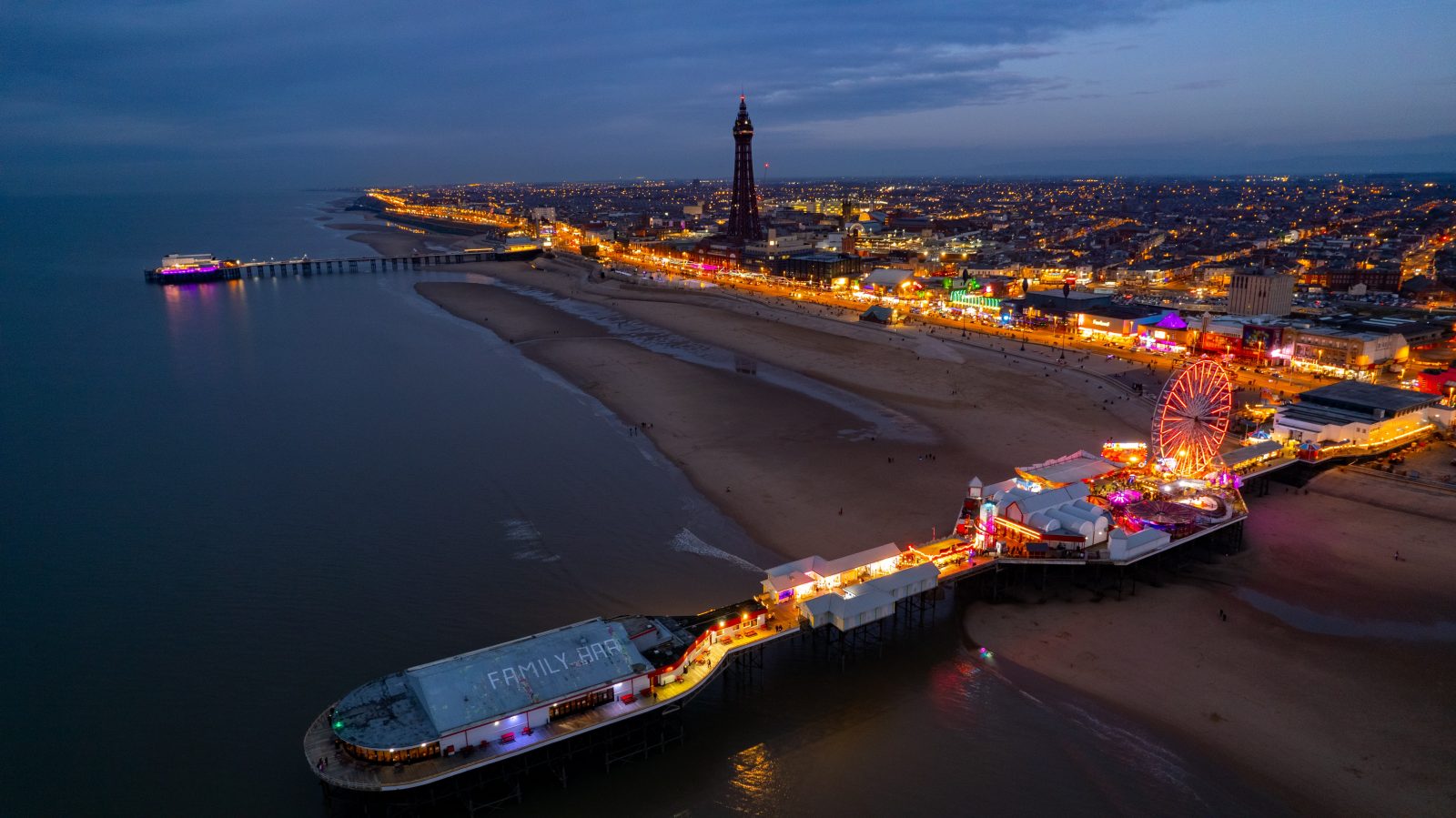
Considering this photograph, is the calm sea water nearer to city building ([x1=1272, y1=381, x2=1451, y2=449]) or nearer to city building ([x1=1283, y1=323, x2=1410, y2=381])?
city building ([x1=1272, y1=381, x2=1451, y2=449])

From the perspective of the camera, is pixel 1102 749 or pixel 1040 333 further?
pixel 1040 333

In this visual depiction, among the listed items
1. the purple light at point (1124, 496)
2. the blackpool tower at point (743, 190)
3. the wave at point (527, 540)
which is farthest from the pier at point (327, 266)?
the purple light at point (1124, 496)

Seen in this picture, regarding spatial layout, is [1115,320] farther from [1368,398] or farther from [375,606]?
[375,606]

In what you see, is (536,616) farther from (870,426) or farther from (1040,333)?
(1040,333)

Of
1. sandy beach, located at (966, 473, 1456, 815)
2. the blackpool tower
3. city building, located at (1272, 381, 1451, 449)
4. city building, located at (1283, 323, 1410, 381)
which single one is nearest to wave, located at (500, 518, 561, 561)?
sandy beach, located at (966, 473, 1456, 815)

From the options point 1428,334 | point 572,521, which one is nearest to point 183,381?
point 572,521
